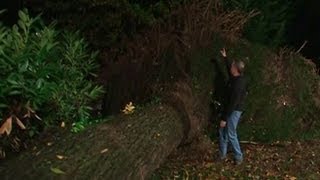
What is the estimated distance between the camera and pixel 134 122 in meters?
8.87

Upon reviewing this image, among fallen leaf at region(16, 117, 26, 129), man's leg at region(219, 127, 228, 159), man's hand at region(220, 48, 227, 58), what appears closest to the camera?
fallen leaf at region(16, 117, 26, 129)

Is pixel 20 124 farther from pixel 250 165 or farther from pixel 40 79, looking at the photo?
pixel 250 165

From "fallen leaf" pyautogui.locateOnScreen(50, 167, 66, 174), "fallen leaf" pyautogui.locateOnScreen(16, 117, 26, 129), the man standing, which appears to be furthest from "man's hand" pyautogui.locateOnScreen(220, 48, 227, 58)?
"fallen leaf" pyautogui.locateOnScreen(50, 167, 66, 174)

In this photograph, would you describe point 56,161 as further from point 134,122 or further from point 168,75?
point 168,75

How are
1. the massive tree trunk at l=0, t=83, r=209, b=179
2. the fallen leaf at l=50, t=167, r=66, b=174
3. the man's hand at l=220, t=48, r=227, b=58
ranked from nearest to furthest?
1. the fallen leaf at l=50, t=167, r=66, b=174
2. the massive tree trunk at l=0, t=83, r=209, b=179
3. the man's hand at l=220, t=48, r=227, b=58

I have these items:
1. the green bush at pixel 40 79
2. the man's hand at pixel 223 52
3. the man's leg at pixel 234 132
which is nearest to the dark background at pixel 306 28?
the man's hand at pixel 223 52

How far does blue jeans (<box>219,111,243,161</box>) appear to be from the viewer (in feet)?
33.4

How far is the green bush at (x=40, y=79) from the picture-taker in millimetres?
7375

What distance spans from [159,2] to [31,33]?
4894mm

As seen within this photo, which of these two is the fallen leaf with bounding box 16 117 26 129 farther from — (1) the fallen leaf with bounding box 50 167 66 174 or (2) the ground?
(2) the ground

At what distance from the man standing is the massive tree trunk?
22.2 inches

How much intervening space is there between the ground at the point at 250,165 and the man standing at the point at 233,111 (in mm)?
227

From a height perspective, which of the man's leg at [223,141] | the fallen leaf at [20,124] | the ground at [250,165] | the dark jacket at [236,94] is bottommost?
the ground at [250,165]

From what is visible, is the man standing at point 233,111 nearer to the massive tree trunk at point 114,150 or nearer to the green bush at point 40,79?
the massive tree trunk at point 114,150
